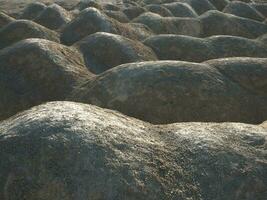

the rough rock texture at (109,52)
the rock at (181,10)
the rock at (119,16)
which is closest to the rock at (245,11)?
the rock at (181,10)

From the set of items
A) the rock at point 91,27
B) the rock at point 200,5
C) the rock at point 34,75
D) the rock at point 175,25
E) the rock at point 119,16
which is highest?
the rock at point 34,75

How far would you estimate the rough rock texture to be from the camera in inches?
1714

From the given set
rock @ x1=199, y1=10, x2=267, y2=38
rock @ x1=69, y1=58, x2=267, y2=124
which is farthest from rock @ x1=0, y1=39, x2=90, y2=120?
rock @ x1=199, y1=10, x2=267, y2=38

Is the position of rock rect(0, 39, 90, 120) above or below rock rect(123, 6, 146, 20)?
above

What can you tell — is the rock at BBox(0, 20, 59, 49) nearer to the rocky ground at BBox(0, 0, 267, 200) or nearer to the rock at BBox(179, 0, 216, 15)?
the rocky ground at BBox(0, 0, 267, 200)

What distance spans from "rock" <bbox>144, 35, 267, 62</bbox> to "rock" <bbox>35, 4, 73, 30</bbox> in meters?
17.7

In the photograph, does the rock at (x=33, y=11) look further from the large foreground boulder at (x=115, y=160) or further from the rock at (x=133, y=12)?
the large foreground boulder at (x=115, y=160)

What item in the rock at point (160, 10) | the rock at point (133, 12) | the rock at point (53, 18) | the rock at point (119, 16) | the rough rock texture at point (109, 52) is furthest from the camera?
the rock at point (160, 10)

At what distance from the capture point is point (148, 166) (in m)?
18.0

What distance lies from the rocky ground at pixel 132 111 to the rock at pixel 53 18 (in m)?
0.15

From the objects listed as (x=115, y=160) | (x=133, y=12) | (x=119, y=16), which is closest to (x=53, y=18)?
(x=119, y=16)

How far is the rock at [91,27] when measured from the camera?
5338cm

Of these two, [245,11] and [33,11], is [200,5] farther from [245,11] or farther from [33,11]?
[33,11]

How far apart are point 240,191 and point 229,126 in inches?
153
